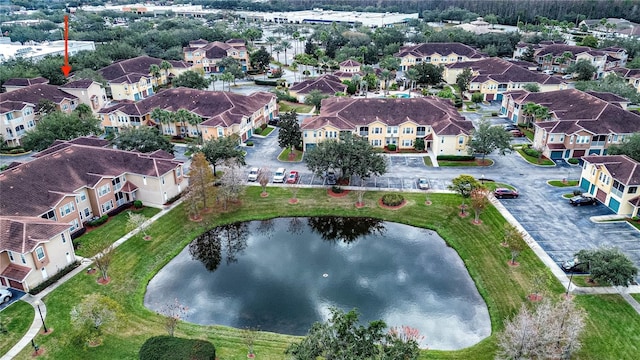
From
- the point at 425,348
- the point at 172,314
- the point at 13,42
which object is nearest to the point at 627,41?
the point at 425,348

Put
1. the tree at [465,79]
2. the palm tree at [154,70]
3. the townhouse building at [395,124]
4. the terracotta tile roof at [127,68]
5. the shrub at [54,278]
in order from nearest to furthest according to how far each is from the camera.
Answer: the shrub at [54,278] < the townhouse building at [395,124] < the tree at [465,79] < the terracotta tile roof at [127,68] < the palm tree at [154,70]

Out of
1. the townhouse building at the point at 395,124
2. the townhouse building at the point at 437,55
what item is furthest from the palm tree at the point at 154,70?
the townhouse building at the point at 437,55

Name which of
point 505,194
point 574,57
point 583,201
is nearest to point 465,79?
point 574,57

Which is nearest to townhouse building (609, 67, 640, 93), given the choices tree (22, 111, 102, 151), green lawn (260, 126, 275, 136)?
green lawn (260, 126, 275, 136)

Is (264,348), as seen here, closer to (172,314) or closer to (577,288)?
(172,314)

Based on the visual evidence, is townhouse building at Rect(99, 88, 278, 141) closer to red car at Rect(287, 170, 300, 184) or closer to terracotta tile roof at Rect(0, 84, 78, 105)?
terracotta tile roof at Rect(0, 84, 78, 105)

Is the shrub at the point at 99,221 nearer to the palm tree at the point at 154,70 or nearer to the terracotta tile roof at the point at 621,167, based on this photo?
the terracotta tile roof at the point at 621,167
